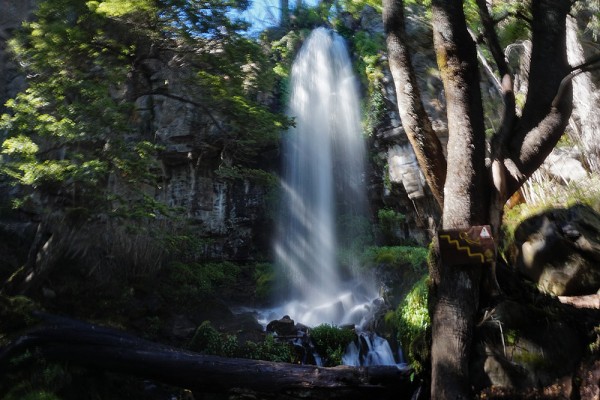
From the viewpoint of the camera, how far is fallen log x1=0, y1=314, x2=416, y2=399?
4363 millimetres

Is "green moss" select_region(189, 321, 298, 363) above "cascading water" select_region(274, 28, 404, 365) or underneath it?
above

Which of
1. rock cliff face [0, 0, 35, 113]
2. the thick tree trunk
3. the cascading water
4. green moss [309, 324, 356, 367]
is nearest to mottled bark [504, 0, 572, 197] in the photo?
the thick tree trunk

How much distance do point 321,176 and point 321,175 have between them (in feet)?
0.14

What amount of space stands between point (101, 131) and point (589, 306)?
23.4 ft

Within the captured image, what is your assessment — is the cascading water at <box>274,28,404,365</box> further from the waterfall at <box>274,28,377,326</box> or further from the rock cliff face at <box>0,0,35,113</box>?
the rock cliff face at <box>0,0,35,113</box>

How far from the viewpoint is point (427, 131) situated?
401 centimetres

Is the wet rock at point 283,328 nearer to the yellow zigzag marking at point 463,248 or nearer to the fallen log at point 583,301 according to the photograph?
the fallen log at point 583,301

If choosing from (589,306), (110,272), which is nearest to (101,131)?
(110,272)

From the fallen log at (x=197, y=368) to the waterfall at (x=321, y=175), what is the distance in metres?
8.96

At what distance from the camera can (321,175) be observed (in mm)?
16250

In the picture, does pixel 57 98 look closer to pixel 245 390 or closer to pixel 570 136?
pixel 245 390

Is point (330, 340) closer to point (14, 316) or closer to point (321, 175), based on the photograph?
point (14, 316)

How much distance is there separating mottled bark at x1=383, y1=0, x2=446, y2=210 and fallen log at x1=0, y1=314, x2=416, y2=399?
2.00 meters

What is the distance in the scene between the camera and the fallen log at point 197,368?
4363 mm
